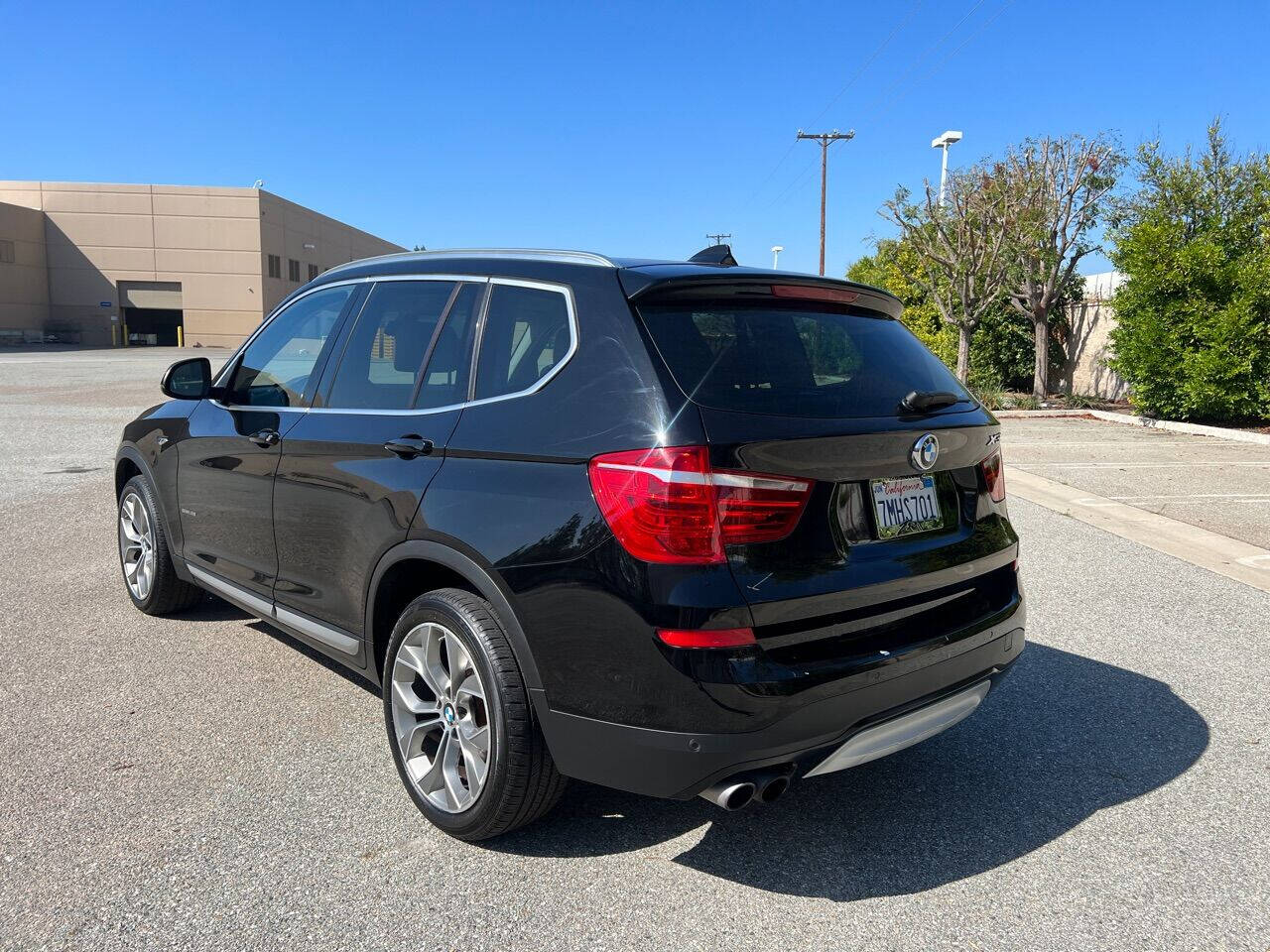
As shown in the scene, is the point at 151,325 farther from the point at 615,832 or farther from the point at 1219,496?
the point at 615,832

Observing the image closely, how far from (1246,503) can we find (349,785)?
28.8 feet

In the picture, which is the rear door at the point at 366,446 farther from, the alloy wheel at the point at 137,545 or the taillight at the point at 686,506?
the alloy wheel at the point at 137,545

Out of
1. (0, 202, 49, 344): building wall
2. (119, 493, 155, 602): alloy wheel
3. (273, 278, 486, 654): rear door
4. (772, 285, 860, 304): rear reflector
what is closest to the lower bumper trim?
(772, 285, 860, 304): rear reflector

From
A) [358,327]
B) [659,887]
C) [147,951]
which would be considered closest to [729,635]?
[659,887]

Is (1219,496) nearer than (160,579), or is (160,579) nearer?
(160,579)

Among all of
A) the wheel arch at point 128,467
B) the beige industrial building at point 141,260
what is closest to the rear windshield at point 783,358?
the wheel arch at point 128,467

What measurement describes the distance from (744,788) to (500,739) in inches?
28.2

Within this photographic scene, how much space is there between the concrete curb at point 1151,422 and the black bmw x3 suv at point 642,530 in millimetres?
10779

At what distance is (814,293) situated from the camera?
3.12m

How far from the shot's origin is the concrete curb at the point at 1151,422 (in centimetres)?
1402

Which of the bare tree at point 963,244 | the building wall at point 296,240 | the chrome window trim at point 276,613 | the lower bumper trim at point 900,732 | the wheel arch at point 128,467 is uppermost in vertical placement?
the building wall at point 296,240

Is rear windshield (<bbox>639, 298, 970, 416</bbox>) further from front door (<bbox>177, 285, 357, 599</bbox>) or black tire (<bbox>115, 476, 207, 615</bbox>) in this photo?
black tire (<bbox>115, 476, 207, 615</bbox>)

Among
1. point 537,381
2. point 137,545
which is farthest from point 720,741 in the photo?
point 137,545

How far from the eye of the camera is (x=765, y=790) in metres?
2.52
